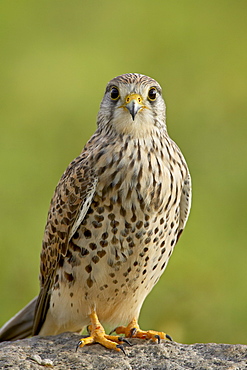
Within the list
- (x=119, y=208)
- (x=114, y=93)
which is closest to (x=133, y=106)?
(x=114, y=93)

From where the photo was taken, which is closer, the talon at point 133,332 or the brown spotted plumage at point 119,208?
the brown spotted plumage at point 119,208

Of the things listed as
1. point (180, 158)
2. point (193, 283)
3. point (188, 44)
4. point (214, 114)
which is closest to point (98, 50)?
point (188, 44)

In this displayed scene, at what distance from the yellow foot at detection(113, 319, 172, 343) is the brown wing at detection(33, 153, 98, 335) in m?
0.55

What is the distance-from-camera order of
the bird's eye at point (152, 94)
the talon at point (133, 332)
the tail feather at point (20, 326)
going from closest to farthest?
the bird's eye at point (152, 94) → the talon at point (133, 332) → the tail feather at point (20, 326)

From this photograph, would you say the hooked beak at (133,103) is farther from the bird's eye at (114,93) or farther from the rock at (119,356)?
the rock at (119,356)

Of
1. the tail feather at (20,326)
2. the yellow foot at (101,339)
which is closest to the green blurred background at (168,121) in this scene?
the tail feather at (20,326)

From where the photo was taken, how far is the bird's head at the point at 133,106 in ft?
19.0

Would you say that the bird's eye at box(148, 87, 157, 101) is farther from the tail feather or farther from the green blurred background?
the green blurred background

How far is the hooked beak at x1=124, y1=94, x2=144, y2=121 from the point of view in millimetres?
5699

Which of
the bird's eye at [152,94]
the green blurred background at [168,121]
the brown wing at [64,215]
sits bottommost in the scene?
the brown wing at [64,215]

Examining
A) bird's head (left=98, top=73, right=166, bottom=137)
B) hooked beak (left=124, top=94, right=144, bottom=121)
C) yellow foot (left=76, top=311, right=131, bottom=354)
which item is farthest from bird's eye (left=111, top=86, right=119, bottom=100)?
yellow foot (left=76, top=311, right=131, bottom=354)

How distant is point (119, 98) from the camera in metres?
5.88

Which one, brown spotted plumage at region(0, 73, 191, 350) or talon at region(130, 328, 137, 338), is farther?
talon at region(130, 328, 137, 338)

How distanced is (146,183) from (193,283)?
4.54 m
